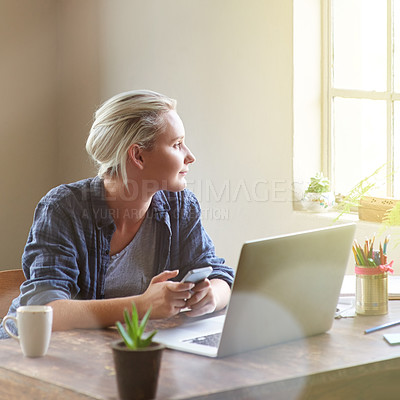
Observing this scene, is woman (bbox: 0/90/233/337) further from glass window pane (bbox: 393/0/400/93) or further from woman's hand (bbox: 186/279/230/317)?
glass window pane (bbox: 393/0/400/93)

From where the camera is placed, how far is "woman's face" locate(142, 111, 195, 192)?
79.9 inches

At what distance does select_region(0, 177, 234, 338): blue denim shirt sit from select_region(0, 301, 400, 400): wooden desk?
9.2 inches

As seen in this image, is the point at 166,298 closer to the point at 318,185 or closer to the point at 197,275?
the point at 197,275

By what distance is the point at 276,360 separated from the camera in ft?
4.50

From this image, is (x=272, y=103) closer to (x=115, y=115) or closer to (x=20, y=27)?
(x=115, y=115)

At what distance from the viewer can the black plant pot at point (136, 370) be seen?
1119 mm

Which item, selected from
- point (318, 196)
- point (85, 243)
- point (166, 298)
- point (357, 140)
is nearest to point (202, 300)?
point (166, 298)

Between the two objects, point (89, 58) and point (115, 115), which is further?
point (89, 58)

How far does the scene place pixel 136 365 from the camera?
1119mm

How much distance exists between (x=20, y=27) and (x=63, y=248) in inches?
102

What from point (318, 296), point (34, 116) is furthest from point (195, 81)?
point (318, 296)

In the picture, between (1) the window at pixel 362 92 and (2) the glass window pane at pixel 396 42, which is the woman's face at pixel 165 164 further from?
(2) the glass window pane at pixel 396 42

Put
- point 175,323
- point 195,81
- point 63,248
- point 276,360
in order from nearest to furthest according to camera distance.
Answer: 1. point 276,360
2. point 175,323
3. point 63,248
4. point 195,81

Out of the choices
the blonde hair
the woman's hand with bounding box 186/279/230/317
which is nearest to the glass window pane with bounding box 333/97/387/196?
the blonde hair
